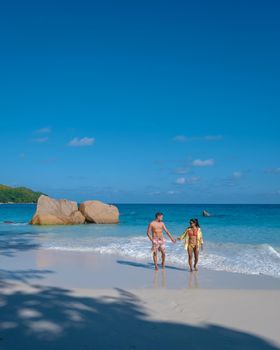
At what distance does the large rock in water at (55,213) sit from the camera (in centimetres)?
3625

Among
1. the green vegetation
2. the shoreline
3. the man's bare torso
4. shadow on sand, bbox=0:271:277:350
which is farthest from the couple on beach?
the green vegetation

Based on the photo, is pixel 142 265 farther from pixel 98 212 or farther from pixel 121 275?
pixel 98 212

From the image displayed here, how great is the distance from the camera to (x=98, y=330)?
6.29m

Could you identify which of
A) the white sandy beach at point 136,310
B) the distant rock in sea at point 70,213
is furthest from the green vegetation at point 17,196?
the white sandy beach at point 136,310

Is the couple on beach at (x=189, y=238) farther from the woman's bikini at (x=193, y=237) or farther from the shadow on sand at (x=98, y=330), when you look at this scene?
the shadow on sand at (x=98, y=330)

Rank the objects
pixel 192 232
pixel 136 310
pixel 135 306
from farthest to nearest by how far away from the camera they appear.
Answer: pixel 192 232
pixel 135 306
pixel 136 310

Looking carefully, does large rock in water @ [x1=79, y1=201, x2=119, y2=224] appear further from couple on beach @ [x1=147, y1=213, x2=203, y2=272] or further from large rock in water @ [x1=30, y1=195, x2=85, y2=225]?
couple on beach @ [x1=147, y1=213, x2=203, y2=272]

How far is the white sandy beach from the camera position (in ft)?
19.4

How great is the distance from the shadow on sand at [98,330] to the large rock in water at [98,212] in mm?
30389

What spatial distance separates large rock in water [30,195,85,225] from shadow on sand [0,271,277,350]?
2882 centimetres

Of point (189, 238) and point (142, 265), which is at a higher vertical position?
point (189, 238)

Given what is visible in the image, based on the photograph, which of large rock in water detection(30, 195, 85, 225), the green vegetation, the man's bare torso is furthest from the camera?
the green vegetation

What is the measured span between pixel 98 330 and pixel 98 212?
32661 millimetres

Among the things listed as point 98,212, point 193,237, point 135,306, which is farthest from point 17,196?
point 135,306
